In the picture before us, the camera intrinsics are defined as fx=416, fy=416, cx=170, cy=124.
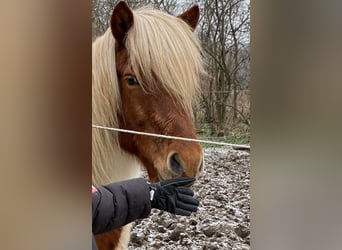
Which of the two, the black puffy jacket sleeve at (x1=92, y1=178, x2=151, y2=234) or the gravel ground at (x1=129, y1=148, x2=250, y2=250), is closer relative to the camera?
the black puffy jacket sleeve at (x1=92, y1=178, x2=151, y2=234)

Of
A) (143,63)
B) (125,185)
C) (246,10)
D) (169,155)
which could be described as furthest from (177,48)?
(125,185)

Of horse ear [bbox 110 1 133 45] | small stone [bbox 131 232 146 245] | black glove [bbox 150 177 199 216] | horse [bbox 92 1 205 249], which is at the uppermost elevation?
horse ear [bbox 110 1 133 45]

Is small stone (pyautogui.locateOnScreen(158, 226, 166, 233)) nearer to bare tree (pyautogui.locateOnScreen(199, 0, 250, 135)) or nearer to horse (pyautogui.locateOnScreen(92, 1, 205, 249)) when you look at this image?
horse (pyautogui.locateOnScreen(92, 1, 205, 249))

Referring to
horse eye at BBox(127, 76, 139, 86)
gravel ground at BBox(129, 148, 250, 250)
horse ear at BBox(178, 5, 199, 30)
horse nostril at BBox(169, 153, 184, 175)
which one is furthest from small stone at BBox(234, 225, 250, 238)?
horse ear at BBox(178, 5, 199, 30)

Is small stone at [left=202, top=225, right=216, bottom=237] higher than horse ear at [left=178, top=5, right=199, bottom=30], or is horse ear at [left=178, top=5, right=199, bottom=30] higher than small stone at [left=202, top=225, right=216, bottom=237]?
horse ear at [left=178, top=5, right=199, bottom=30]

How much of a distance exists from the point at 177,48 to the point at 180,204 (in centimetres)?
52

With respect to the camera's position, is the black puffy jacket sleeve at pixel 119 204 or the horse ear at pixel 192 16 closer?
the black puffy jacket sleeve at pixel 119 204

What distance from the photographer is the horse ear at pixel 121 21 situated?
1.33 m

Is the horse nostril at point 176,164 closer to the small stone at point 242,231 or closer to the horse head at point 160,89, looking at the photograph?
the horse head at point 160,89

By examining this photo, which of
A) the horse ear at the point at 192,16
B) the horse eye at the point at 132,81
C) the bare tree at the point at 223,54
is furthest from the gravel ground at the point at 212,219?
the horse ear at the point at 192,16

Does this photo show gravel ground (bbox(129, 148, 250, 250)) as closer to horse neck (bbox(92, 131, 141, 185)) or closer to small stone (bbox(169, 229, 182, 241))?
small stone (bbox(169, 229, 182, 241))

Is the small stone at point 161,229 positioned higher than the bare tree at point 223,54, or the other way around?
the bare tree at point 223,54

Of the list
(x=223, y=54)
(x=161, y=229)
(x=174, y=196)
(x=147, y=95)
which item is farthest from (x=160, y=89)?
(x=161, y=229)

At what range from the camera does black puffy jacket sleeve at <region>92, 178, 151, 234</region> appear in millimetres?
1206
